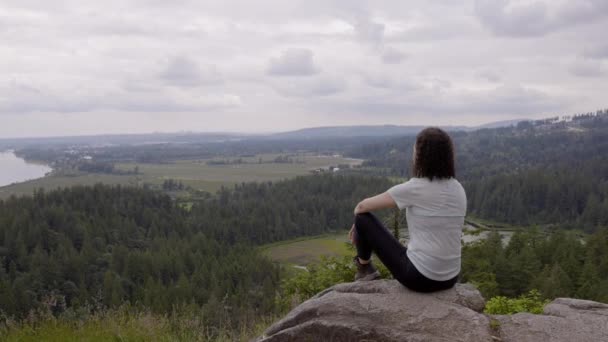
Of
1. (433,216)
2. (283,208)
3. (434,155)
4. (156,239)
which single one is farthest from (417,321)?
(283,208)

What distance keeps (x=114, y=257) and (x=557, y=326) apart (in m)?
72.6

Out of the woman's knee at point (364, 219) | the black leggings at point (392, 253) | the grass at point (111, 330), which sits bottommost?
the grass at point (111, 330)

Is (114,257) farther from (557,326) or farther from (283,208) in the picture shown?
(557,326)

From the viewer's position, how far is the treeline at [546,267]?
3297 centimetres


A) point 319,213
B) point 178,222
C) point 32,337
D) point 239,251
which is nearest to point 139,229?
point 178,222

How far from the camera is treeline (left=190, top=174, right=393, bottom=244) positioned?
98.4 m

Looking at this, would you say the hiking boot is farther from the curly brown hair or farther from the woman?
the curly brown hair

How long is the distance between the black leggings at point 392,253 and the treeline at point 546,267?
19331 millimetres

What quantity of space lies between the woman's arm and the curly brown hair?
0.50m

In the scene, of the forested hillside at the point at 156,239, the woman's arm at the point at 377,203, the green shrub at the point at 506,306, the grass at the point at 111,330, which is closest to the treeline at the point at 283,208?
the forested hillside at the point at 156,239

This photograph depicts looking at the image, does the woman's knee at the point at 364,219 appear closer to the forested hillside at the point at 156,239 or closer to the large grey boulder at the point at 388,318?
the large grey boulder at the point at 388,318

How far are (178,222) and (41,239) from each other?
88.8 feet

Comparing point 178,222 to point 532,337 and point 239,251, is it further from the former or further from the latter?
point 532,337

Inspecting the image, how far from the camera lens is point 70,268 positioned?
64.3 m
